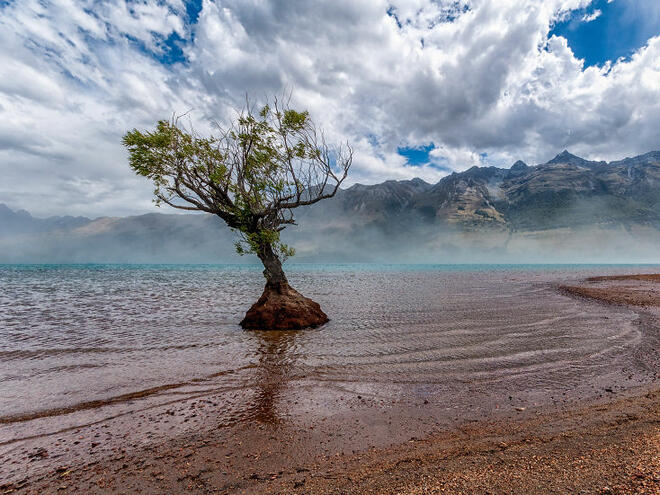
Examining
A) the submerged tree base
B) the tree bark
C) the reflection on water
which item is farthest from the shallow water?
the tree bark

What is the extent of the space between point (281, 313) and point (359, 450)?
11.9m

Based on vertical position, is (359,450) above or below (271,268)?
below

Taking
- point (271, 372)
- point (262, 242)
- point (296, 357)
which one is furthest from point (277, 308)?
point (271, 372)

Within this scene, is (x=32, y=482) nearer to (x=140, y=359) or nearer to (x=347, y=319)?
(x=140, y=359)

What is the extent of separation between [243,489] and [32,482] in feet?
11.3

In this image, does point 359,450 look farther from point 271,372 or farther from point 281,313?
point 281,313

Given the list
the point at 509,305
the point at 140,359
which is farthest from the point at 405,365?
the point at 509,305

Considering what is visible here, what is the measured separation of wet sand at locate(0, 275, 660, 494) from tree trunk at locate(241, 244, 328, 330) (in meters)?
8.89

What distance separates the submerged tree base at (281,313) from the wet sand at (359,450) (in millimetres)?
8866

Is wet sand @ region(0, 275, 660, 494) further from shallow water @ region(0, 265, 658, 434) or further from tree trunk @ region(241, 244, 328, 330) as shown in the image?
tree trunk @ region(241, 244, 328, 330)

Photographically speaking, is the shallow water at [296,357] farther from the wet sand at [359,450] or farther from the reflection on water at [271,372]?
the wet sand at [359,450]

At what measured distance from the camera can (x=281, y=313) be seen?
660 inches

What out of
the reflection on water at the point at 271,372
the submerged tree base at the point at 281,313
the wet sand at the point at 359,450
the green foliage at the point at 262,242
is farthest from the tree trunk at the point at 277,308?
the wet sand at the point at 359,450

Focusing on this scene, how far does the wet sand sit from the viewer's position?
170 inches
